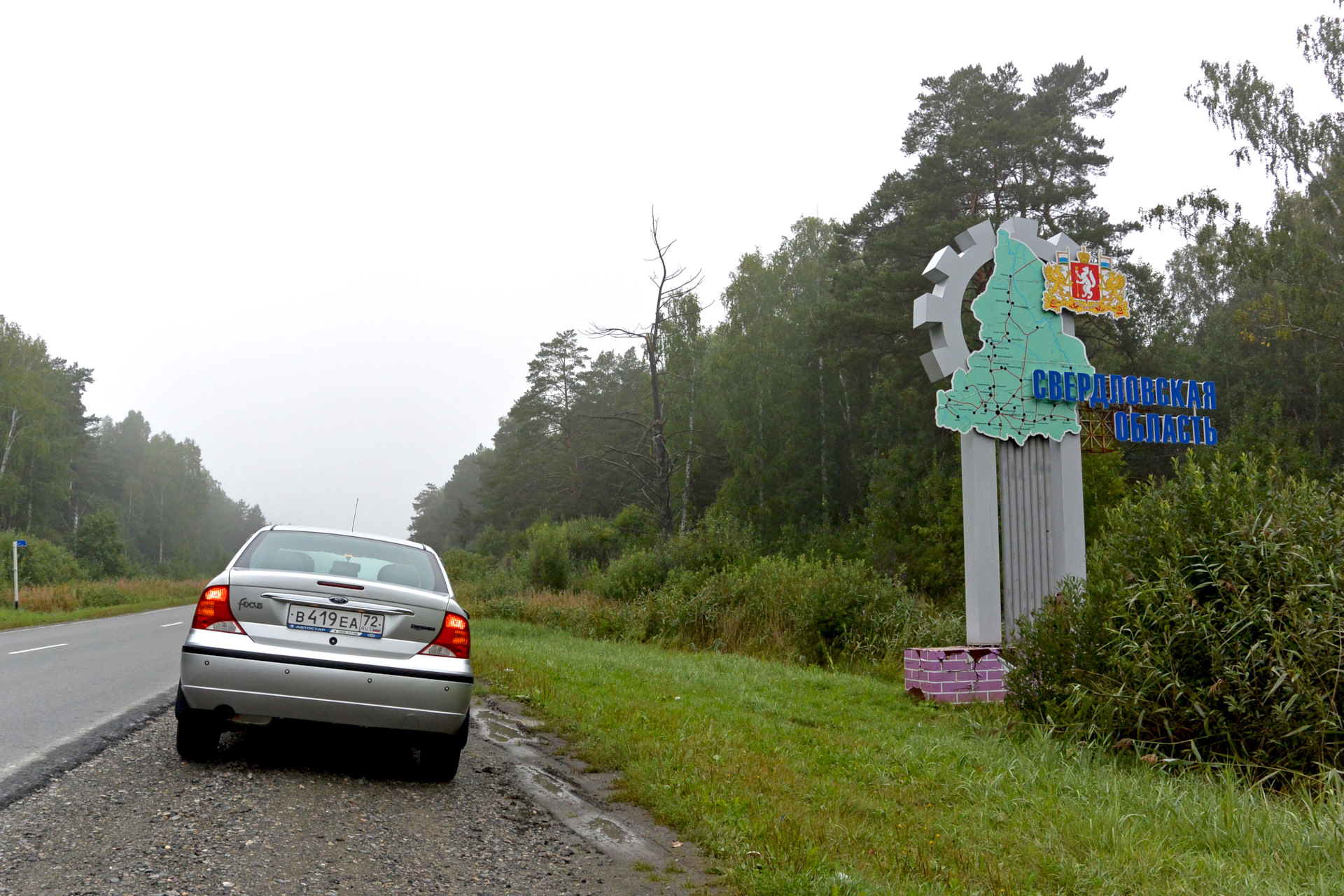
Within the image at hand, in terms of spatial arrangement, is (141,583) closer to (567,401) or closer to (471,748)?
(567,401)

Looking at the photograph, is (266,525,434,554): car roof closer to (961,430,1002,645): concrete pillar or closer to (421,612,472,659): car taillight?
(421,612,472,659): car taillight

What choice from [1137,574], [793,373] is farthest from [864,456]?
[1137,574]

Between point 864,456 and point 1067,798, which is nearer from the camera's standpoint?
point 1067,798

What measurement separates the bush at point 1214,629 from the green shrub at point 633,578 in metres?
14.6

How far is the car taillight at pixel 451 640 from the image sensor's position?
241 inches

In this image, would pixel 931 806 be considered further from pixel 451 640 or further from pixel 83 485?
pixel 83 485

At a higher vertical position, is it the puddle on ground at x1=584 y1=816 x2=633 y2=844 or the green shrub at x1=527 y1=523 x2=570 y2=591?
the puddle on ground at x1=584 y1=816 x2=633 y2=844

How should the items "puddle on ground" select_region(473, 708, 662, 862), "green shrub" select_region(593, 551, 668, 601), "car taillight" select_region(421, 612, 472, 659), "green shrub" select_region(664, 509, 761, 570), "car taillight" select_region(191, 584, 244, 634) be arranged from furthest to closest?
"green shrub" select_region(593, 551, 668, 601) < "green shrub" select_region(664, 509, 761, 570) < "car taillight" select_region(421, 612, 472, 659) < "car taillight" select_region(191, 584, 244, 634) < "puddle on ground" select_region(473, 708, 662, 862)

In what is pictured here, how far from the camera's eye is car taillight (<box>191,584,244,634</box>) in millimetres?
5914

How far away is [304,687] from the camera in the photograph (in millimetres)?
5812

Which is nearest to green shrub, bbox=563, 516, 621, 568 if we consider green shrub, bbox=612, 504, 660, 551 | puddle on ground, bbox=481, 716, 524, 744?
green shrub, bbox=612, 504, 660, 551

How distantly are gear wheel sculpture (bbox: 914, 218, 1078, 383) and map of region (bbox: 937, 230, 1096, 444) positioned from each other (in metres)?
0.15

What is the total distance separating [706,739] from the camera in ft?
24.8

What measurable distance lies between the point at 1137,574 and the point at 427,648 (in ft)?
18.0
